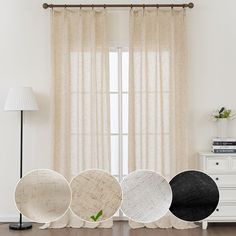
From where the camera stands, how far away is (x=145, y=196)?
954 millimetres

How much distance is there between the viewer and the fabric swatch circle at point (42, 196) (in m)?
0.93

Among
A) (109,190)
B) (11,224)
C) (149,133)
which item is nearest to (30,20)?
(149,133)

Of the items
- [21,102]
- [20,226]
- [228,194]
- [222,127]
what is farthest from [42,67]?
[228,194]

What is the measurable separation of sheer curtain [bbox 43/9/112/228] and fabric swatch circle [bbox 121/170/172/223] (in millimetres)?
4081

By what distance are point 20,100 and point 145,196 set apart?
392 cm

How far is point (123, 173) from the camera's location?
5223mm

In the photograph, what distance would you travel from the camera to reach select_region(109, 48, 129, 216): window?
5.20m

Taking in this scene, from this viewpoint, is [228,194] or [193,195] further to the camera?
[228,194]

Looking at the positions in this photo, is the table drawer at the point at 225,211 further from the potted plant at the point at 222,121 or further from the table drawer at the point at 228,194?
the potted plant at the point at 222,121

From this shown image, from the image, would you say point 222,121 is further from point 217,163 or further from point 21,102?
point 21,102

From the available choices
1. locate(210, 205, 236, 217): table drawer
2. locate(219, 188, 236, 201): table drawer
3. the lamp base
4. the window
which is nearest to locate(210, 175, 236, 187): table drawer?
locate(219, 188, 236, 201): table drawer

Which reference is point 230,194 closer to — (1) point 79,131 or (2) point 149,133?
(2) point 149,133

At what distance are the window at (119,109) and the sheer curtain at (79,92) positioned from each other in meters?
0.16

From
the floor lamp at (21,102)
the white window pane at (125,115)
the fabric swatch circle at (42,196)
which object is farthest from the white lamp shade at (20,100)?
the fabric swatch circle at (42,196)
